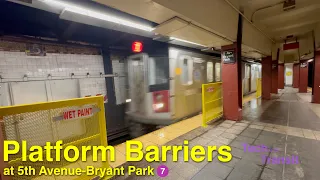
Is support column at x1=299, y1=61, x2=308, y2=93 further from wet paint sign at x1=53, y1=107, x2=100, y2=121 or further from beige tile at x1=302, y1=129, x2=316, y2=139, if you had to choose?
wet paint sign at x1=53, y1=107, x2=100, y2=121

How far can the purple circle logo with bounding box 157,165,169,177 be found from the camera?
2.32m

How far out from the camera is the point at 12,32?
106 inches

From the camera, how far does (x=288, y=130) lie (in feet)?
12.4

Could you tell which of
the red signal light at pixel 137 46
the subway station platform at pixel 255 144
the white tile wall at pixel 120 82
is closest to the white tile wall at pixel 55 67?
the white tile wall at pixel 120 82

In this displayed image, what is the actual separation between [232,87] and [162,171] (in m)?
3.57

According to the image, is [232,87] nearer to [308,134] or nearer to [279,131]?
[279,131]

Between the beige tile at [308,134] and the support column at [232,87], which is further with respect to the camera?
the support column at [232,87]

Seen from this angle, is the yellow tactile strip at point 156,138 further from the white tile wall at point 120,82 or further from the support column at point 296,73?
the support column at point 296,73

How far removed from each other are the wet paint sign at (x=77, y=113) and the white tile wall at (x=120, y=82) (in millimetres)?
2663

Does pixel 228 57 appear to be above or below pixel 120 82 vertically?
above

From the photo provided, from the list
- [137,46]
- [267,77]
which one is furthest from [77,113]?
[267,77]

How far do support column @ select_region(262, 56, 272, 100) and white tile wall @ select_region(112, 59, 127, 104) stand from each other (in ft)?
27.3

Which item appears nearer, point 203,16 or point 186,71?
point 203,16

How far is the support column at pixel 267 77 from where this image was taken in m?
8.30
